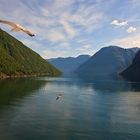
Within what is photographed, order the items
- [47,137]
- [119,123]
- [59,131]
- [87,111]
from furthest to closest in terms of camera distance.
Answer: [87,111], [119,123], [59,131], [47,137]

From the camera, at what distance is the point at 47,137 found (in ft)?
168

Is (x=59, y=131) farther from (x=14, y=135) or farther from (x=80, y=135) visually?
(x=14, y=135)

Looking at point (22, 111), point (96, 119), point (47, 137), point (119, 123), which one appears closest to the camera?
point (47, 137)

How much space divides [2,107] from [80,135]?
119 ft

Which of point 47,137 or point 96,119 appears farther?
point 96,119

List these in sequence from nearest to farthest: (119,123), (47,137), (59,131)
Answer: (47,137) → (59,131) → (119,123)

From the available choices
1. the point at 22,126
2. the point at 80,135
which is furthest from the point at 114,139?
the point at 22,126

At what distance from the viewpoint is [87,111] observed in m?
82.5

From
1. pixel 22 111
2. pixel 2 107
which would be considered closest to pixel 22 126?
pixel 22 111

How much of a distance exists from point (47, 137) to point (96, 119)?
2192cm

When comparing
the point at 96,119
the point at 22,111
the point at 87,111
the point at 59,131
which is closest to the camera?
the point at 59,131

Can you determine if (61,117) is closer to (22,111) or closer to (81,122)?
(81,122)

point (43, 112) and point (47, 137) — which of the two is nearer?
point (47, 137)

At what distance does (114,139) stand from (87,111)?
31023 mm
